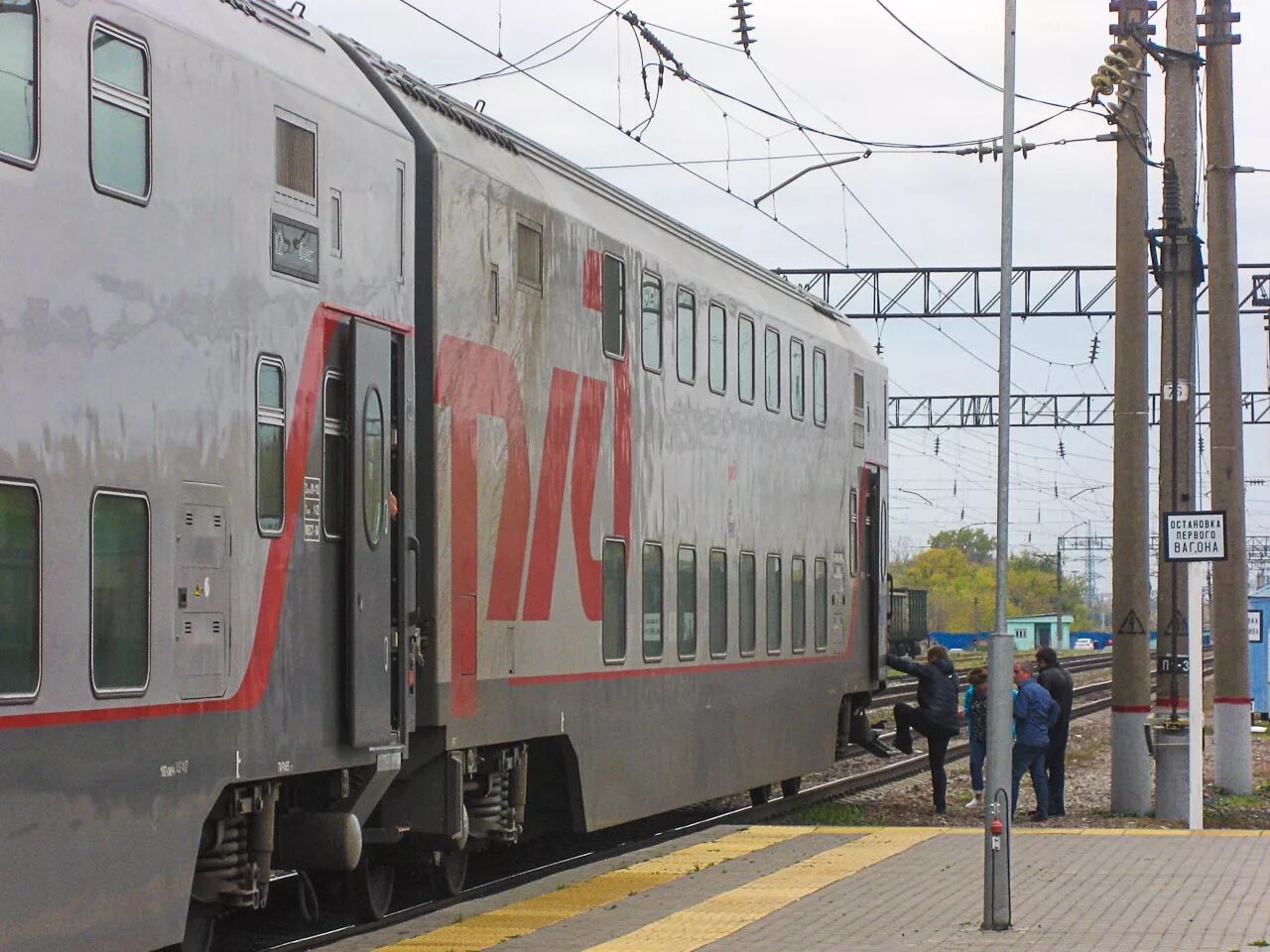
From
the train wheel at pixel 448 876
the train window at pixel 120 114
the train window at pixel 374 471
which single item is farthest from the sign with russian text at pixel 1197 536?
the train window at pixel 120 114

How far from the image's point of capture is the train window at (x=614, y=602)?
15.1 m

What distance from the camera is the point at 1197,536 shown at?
58.6 feet

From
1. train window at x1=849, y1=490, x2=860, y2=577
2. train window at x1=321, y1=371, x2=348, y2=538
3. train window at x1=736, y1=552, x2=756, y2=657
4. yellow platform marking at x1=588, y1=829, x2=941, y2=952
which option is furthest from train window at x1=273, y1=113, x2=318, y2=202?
train window at x1=849, y1=490, x2=860, y2=577

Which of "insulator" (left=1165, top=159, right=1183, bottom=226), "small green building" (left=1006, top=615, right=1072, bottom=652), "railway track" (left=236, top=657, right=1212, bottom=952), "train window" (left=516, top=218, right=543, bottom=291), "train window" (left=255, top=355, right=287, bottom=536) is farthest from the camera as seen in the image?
"small green building" (left=1006, top=615, right=1072, bottom=652)

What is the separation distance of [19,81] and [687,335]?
911 cm

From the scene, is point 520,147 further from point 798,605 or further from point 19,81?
point 798,605

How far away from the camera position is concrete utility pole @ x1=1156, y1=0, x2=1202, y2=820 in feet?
63.0

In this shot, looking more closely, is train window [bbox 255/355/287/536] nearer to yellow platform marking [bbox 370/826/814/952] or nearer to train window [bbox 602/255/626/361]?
yellow platform marking [bbox 370/826/814/952]

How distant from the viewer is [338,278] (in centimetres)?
1108

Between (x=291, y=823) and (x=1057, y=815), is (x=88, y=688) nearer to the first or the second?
(x=291, y=823)

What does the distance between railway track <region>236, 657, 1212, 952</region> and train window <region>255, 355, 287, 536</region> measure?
268 cm

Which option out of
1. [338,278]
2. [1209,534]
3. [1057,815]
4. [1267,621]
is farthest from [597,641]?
[1267,621]

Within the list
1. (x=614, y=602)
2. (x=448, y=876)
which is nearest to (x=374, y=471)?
(x=448, y=876)

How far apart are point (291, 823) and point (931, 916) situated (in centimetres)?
394
